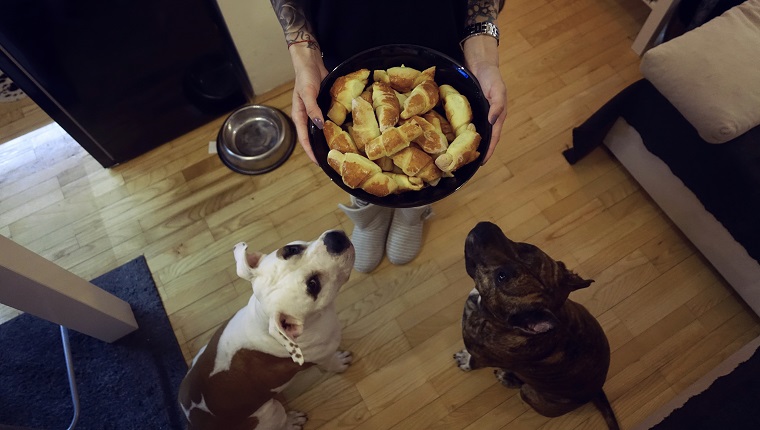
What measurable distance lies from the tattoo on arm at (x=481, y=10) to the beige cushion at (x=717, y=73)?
40.6 inches

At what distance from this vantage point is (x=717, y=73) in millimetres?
2061

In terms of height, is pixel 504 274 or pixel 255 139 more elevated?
pixel 504 274

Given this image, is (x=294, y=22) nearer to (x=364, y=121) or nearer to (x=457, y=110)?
(x=364, y=121)

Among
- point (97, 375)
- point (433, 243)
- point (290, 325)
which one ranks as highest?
point (290, 325)

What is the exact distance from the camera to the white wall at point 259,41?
245cm

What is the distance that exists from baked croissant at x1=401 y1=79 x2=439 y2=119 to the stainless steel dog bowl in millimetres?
1490

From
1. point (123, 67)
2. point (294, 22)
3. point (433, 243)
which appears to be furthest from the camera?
point (433, 243)

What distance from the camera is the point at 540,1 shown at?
335 cm

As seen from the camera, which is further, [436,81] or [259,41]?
[259,41]

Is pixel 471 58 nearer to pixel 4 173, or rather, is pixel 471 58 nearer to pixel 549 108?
pixel 549 108

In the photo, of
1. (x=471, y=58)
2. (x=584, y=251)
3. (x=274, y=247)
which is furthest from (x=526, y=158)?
(x=274, y=247)

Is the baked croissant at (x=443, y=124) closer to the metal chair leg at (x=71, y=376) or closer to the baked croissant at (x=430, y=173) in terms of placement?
the baked croissant at (x=430, y=173)

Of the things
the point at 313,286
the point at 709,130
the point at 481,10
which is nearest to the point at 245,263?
the point at 313,286

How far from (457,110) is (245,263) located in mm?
906
